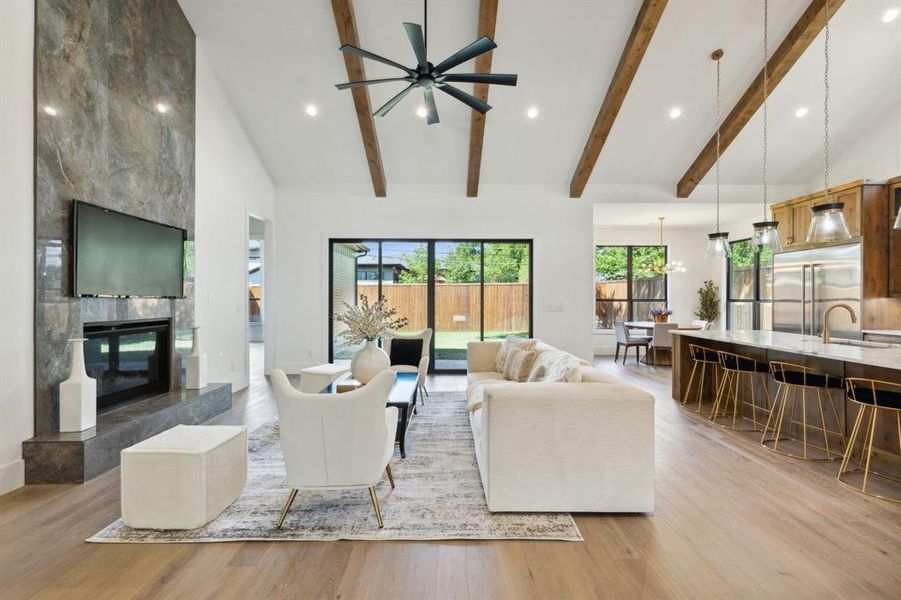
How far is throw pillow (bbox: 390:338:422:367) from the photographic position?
18.6 feet

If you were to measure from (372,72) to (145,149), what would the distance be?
2.62m

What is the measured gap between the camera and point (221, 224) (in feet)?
18.4

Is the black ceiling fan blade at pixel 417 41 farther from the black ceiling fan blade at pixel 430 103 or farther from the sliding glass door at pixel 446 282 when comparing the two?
the sliding glass door at pixel 446 282

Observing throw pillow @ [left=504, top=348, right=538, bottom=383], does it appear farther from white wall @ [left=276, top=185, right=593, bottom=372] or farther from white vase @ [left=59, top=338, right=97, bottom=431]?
white vase @ [left=59, top=338, right=97, bottom=431]

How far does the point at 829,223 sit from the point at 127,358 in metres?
5.98

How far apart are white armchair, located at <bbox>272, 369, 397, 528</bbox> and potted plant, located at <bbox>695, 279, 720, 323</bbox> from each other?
9396mm

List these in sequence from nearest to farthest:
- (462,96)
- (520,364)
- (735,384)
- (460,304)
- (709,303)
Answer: (462,96) → (520,364) → (735,384) → (460,304) → (709,303)

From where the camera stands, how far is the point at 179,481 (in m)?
2.41

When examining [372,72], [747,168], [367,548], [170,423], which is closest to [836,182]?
[747,168]

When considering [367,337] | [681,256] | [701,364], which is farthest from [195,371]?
[681,256]

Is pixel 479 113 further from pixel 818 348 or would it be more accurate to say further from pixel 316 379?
pixel 818 348

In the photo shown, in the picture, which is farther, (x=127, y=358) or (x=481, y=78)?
(x=127, y=358)

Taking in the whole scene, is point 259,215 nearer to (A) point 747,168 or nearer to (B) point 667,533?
(B) point 667,533

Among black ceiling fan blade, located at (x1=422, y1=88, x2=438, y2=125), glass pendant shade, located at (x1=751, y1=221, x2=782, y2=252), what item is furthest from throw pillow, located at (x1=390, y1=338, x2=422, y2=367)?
glass pendant shade, located at (x1=751, y1=221, x2=782, y2=252)
